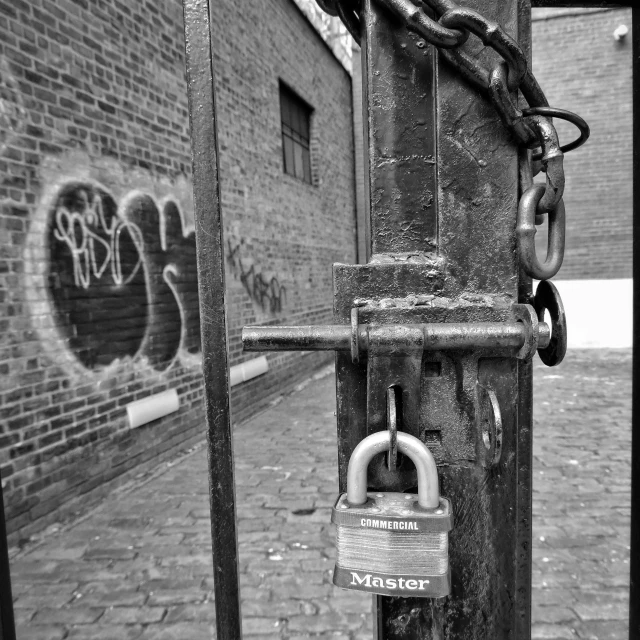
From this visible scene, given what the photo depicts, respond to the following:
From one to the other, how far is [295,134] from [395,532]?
8326 millimetres

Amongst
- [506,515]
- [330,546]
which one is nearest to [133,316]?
[330,546]

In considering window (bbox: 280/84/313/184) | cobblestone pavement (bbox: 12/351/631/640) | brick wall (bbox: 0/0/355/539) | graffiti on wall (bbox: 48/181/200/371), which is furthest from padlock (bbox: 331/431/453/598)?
window (bbox: 280/84/313/184)

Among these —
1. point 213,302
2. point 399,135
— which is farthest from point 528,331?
point 213,302

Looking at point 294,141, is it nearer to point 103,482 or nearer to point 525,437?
point 103,482

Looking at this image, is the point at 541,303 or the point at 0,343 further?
the point at 0,343

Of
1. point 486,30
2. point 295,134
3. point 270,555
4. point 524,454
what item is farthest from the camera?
point 295,134

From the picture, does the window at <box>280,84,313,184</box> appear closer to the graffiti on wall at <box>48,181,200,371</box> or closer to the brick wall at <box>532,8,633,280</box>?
the graffiti on wall at <box>48,181,200,371</box>

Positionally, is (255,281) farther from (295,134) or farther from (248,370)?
(295,134)

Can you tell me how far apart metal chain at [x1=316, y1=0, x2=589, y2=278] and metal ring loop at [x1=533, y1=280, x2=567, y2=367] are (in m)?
0.09

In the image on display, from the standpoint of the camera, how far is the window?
7867mm

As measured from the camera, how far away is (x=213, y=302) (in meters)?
0.88

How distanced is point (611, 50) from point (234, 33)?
8.82m

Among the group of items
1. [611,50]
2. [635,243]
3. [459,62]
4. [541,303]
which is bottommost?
[541,303]

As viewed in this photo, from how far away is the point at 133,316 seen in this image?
4328 millimetres
